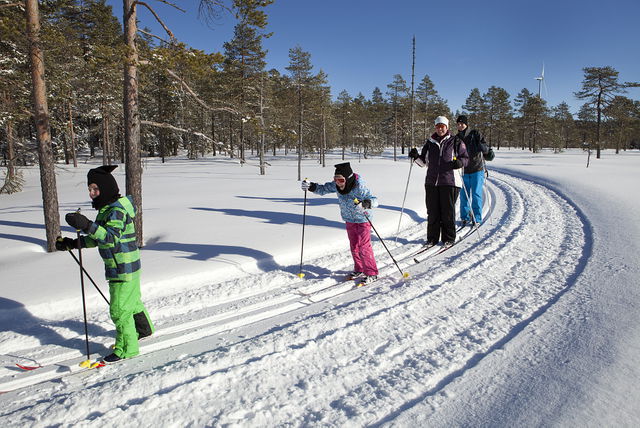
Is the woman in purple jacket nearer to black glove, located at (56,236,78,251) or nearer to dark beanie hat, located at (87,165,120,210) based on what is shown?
dark beanie hat, located at (87,165,120,210)

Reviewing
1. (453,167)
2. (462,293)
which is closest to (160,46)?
(453,167)

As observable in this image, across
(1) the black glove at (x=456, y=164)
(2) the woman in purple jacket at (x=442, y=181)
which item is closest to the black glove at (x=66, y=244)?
(2) the woman in purple jacket at (x=442, y=181)

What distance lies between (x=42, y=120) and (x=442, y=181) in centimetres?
835

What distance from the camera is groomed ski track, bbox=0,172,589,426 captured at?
257 cm

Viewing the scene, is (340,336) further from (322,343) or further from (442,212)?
(442,212)

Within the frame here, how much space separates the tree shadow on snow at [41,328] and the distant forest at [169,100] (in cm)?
331

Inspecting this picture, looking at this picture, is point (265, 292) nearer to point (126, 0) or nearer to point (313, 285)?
point (313, 285)

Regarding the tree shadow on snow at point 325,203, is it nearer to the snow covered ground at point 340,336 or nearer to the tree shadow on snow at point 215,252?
the snow covered ground at point 340,336

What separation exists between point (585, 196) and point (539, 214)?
376 cm

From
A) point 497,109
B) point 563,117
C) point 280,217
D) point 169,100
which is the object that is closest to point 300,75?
point 169,100

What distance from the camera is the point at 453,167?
644 cm

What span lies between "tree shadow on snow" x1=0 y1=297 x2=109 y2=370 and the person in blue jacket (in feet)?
10.9

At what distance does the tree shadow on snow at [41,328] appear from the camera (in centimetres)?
365

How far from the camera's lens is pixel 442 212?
266 inches
